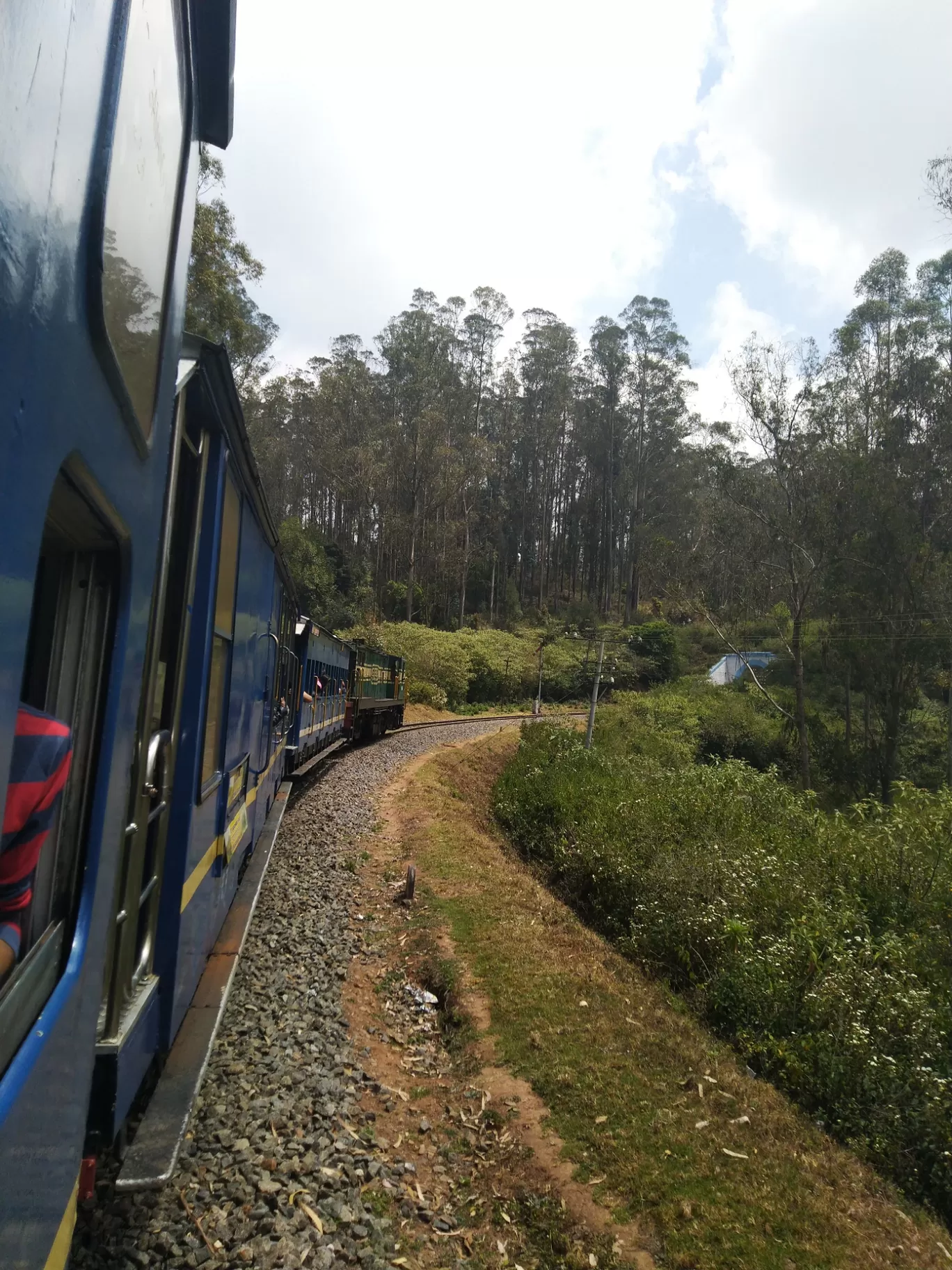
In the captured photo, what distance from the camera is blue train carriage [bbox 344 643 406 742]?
61.0 ft

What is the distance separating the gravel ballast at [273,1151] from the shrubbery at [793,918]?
132 inches

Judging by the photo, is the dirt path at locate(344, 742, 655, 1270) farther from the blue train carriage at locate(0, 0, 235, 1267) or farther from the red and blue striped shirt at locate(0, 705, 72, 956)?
the red and blue striped shirt at locate(0, 705, 72, 956)

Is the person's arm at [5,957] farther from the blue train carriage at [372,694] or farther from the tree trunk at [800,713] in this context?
the tree trunk at [800,713]

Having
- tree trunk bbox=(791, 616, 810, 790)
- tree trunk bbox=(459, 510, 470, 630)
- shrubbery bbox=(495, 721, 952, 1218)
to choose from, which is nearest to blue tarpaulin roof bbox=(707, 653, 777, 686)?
tree trunk bbox=(791, 616, 810, 790)

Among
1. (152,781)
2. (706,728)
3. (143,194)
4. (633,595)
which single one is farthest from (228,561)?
(633,595)

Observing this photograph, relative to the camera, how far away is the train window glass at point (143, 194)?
53.2 inches

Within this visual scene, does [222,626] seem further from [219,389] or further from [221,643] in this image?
[219,389]

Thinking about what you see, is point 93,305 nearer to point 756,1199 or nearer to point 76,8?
point 76,8

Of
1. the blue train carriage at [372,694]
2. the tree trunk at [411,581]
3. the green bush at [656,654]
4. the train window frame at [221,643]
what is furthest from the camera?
the green bush at [656,654]

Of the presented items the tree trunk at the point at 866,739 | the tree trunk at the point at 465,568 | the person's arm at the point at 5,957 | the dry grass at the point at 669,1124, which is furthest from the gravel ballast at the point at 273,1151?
the tree trunk at the point at 465,568

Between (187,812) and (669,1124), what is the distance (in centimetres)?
348

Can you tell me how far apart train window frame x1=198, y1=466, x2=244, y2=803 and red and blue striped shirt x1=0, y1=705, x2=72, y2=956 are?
1.87 metres

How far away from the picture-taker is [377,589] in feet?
146

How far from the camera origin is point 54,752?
1.28m
